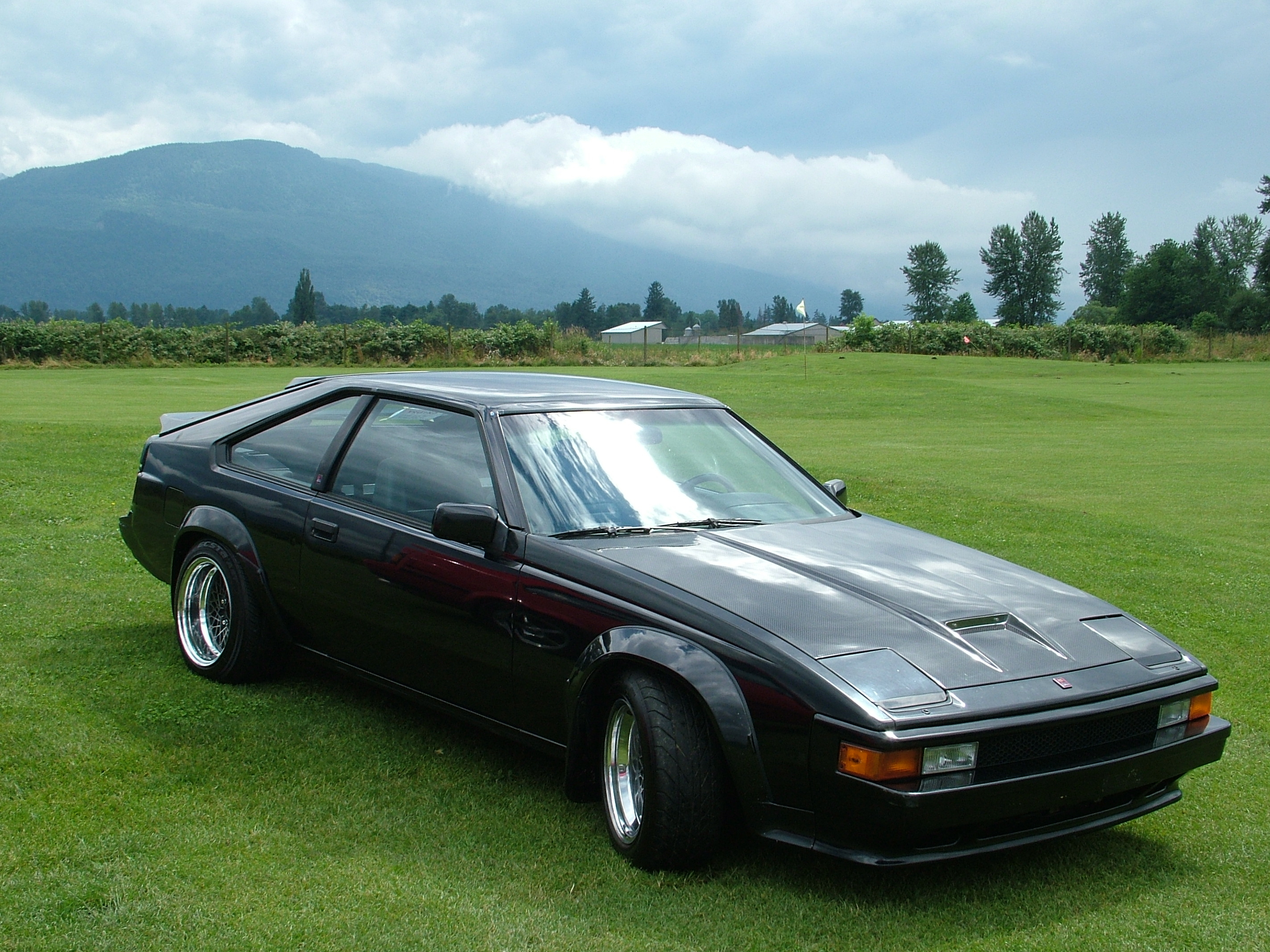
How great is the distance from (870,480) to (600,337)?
43.5 metres

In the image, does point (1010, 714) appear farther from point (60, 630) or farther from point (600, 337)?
point (600, 337)

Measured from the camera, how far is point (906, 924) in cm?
302

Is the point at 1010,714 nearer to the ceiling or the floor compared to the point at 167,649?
nearer to the ceiling

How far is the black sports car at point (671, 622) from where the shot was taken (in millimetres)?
2996

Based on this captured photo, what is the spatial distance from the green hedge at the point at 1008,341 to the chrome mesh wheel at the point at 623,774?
56.0 m

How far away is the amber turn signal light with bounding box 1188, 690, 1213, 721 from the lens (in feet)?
11.2

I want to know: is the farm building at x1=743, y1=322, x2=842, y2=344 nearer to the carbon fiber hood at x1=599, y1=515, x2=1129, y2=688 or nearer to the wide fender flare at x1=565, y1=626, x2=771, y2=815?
the carbon fiber hood at x1=599, y1=515, x2=1129, y2=688

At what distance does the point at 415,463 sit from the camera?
4434 millimetres

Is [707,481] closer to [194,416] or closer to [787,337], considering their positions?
[194,416]

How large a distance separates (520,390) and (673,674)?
1777mm

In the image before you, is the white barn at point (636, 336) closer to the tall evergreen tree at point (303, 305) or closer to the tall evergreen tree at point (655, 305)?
the tall evergreen tree at point (303, 305)

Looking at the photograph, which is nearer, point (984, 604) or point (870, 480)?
point (984, 604)

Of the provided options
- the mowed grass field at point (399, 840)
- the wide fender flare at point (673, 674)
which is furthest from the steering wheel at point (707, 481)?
the mowed grass field at point (399, 840)

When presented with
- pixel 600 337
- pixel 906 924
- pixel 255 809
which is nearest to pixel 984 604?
pixel 906 924
